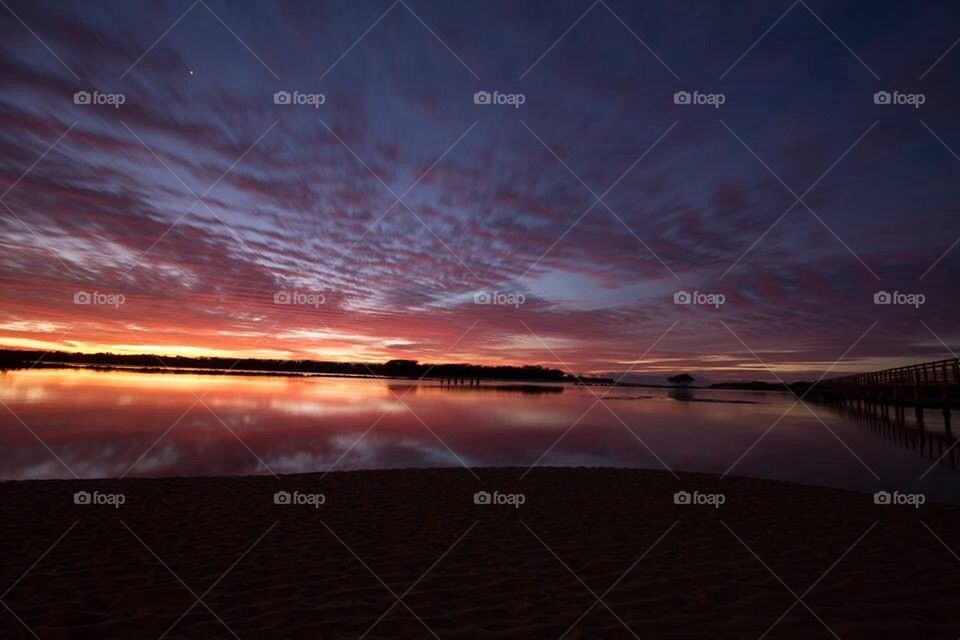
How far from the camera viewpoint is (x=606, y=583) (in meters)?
5.87

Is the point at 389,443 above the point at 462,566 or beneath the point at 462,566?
above

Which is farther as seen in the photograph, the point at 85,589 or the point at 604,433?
the point at 604,433

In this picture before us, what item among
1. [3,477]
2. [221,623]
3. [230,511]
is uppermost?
[3,477]

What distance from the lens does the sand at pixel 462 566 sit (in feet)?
15.7

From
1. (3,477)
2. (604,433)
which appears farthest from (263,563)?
(604,433)

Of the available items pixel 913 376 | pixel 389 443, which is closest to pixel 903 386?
pixel 913 376

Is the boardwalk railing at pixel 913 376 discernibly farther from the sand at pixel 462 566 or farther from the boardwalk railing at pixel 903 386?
the sand at pixel 462 566

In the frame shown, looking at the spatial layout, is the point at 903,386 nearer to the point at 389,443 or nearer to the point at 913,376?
the point at 913,376

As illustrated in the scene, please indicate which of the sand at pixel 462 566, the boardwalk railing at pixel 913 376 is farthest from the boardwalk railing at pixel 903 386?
the sand at pixel 462 566

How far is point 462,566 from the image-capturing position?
637 cm

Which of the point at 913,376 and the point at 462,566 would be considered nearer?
the point at 462,566

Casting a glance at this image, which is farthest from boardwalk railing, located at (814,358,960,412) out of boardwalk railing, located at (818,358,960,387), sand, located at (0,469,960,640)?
sand, located at (0,469,960,640)

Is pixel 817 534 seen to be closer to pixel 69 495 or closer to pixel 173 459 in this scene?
pixel 69 495

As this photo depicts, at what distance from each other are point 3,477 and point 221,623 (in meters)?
11.9
